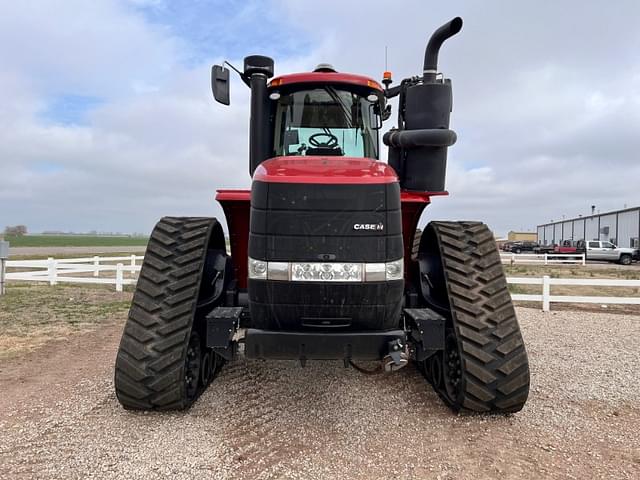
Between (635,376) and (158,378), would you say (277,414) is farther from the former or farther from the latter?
(635,376)

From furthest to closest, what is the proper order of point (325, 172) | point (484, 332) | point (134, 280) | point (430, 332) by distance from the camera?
point (134, 280), point (484, 332), point (430, 332), point (325, 172)

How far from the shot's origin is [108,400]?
167 inches

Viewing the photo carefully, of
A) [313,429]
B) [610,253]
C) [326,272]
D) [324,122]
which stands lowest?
[313,429]

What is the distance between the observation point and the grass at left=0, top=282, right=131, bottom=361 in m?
7.02

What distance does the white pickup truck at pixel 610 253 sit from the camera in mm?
34716

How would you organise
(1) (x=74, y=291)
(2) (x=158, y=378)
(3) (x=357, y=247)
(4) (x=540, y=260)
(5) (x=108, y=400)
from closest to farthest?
(3) (x=357, y=247) < (2) (x=158, y=378) < (5) (x=108, y=400) < (1) (x=74, y=291) < (4) (x=540, y=260)

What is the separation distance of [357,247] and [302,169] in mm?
692

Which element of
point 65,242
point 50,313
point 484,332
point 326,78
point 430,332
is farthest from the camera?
point 65,242

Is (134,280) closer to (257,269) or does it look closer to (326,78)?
(326,78)

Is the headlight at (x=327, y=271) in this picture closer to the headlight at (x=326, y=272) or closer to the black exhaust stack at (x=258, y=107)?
the headlight at (x=326, y=272)

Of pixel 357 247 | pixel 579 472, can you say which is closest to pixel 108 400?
pixel 357 247

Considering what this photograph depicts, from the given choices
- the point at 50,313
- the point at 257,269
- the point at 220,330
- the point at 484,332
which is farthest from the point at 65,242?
the point at 484,332

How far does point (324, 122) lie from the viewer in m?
4.32

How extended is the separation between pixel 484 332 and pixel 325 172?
1.70 metres
